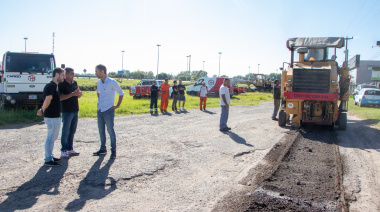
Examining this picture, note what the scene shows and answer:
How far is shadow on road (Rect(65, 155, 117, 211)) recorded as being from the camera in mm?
3785

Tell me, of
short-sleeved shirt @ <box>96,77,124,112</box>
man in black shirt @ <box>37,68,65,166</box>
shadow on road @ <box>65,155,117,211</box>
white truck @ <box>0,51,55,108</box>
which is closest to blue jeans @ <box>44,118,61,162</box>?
man in black shirt @ <box>37,68,65,166</box>

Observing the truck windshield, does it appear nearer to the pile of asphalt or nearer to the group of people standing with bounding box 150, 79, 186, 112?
the group of people standing with bounding box 150, 79, 186, 112

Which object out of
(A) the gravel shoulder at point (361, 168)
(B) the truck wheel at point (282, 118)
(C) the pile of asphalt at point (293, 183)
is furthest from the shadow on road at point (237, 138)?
(B) the truck wheel at point (282, 118)

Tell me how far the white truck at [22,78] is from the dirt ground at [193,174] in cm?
362

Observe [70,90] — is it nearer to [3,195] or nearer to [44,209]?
[3,195]

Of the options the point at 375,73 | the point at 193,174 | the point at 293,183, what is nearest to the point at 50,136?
the point at 193,174

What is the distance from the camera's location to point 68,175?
15.9 ft

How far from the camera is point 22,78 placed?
11.7 metres

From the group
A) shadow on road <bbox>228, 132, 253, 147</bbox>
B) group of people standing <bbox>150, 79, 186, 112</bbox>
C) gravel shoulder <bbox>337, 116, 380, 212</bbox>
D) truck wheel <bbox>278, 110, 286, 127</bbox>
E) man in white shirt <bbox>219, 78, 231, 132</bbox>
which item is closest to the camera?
gravel shoulder <bbox>337, 116, 380, 212</bbox>

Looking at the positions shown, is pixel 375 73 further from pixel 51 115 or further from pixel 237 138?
pixel 51 115

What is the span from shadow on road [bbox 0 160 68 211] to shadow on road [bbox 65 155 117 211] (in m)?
0.39

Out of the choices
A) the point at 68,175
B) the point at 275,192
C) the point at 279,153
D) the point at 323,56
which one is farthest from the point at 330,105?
the point at 68,175

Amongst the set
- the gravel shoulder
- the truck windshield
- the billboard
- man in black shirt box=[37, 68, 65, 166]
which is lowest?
the gravel shoulder

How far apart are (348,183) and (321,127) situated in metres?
6.72
